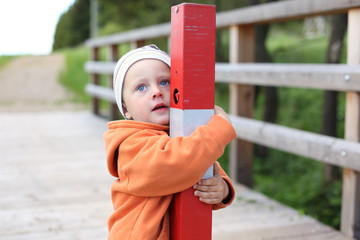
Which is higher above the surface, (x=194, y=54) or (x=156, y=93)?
(x=194, y=54)

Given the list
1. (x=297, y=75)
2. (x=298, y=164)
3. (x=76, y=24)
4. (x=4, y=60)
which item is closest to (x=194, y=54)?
(x=297, y=75)

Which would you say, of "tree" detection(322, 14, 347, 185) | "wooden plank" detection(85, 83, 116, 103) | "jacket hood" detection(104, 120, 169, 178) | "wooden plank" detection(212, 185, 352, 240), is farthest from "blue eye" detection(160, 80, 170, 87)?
"wooden plank" detection(85, 83, 116, 103)

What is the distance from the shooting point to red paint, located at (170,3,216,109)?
1.27 metres

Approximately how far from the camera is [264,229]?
270 centimetres

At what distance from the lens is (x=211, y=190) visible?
4.65 ft

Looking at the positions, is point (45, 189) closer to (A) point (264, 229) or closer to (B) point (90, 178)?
(B) point (90, 178)

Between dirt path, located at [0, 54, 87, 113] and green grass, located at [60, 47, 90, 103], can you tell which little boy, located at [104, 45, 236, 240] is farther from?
green grass, located at [60, 47, 90, 103]

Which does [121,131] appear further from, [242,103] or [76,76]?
[76,76]

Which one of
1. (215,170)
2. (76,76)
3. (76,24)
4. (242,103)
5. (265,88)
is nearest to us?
(215,170)

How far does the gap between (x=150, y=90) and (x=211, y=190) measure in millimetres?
356

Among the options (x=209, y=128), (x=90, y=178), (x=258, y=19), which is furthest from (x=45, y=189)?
(x=209, y=128)

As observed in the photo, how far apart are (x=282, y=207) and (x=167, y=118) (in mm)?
1855

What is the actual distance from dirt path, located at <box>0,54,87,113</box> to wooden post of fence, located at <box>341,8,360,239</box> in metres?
8.69

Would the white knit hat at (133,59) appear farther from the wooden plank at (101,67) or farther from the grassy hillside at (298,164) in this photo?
the wooden plank at (101,67)
